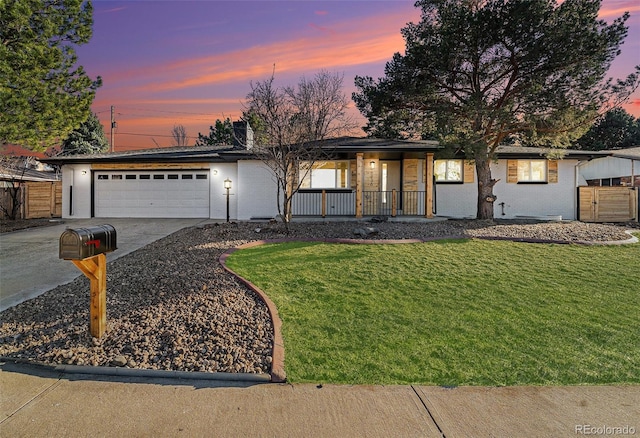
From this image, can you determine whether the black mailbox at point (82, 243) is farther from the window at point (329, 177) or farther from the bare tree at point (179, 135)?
the bare tree at point (179, 135)

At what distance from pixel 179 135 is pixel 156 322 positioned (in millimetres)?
44730

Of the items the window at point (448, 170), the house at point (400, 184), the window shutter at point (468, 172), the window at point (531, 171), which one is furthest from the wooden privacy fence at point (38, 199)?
the window at point (531, 171)

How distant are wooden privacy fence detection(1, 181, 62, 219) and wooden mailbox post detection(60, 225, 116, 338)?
16.1 metres

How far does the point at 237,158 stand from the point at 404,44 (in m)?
7.43

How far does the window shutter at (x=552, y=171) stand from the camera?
13.6 m

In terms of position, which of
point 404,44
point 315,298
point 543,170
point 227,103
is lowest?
point 315,298

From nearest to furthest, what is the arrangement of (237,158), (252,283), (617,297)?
(617,297)
(252,283)
(237,158)

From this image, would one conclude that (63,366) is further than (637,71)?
No

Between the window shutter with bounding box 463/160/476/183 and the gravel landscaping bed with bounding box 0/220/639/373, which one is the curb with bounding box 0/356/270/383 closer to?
the gravel landscaping bed with bounding box 0/220/639/373

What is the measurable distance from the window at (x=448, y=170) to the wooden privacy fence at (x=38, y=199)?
1739 cm

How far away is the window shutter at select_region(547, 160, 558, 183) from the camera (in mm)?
13647

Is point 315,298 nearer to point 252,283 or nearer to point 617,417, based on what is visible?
point 252,283

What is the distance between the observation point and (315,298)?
4.71m

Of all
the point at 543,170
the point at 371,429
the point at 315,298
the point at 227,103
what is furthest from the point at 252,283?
the point at 543,170
